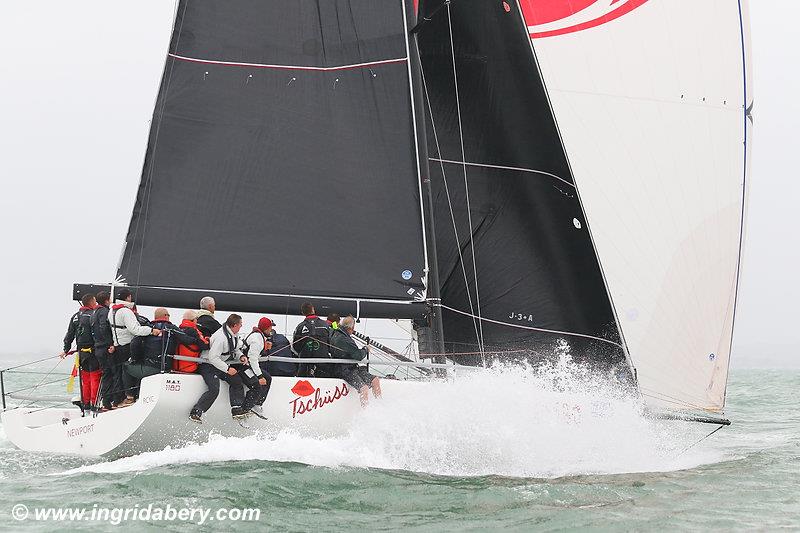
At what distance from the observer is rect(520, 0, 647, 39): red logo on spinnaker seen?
444 inches

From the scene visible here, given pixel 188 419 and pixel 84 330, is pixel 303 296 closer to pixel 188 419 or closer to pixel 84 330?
pixel 188 419

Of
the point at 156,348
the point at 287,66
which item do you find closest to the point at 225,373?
the point at 156,348

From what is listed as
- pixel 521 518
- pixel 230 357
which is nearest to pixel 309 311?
pixel 230 357

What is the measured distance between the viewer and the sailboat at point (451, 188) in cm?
903

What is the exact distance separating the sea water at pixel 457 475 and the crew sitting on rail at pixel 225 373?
298 mm

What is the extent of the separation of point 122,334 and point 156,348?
20.7 inches

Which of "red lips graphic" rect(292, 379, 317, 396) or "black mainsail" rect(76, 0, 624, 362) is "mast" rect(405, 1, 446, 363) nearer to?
"black mainsail" rect(76, 0, 624, 362)

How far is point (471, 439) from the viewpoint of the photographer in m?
8.15

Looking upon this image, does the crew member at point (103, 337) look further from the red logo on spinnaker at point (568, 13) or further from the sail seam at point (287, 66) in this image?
the red logo on spinnaker at point (568, 13)

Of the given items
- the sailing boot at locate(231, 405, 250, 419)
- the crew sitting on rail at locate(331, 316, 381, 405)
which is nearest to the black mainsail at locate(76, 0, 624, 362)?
the crew sitting on rail at locate(331, 316, 381, 405)

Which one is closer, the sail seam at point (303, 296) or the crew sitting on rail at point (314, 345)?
the crew sitting on rail at point (314, 345)

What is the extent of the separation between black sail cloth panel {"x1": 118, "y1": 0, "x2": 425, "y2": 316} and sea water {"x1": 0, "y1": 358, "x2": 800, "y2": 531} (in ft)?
4.95

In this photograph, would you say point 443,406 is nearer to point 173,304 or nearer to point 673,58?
point 173,304

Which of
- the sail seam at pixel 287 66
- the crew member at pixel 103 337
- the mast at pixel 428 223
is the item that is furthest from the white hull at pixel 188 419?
the sail seam at pixel 287 66
